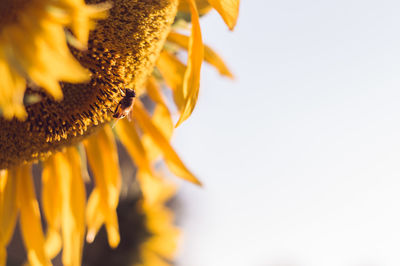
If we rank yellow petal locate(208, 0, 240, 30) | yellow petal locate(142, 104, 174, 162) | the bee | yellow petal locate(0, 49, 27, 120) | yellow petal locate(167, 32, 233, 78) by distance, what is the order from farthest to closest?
yellow petal locate(142, 104, 174, 162), yellow petal locate(167, 32, 233, 78), the bee, yellow petal locate(208, 0, 240, 30), yellow petal locate(0, 49, 27, 120)

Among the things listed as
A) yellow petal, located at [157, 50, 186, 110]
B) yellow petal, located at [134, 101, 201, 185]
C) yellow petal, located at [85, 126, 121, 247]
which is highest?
yellow petal, located at [157, 50, 186, 110]

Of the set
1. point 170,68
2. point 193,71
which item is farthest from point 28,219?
point 193,71

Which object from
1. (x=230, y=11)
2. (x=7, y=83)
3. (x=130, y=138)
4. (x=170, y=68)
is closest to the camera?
(x=7, y=83)

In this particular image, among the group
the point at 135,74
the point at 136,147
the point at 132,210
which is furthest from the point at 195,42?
the point at 132,210

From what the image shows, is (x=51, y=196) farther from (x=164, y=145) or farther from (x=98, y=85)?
(x=98, y=85)

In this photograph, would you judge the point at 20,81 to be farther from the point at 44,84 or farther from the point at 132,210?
the point at 132,210

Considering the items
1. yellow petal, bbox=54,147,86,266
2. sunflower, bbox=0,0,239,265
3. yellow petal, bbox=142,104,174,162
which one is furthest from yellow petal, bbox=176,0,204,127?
yellow petal, bbox=54,147,86,266

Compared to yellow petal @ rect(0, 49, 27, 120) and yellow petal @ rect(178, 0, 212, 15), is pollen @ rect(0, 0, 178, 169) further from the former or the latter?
yellow petal @ rect(0, 49, 27, 120)

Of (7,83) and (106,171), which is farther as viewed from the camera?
(106,171)
